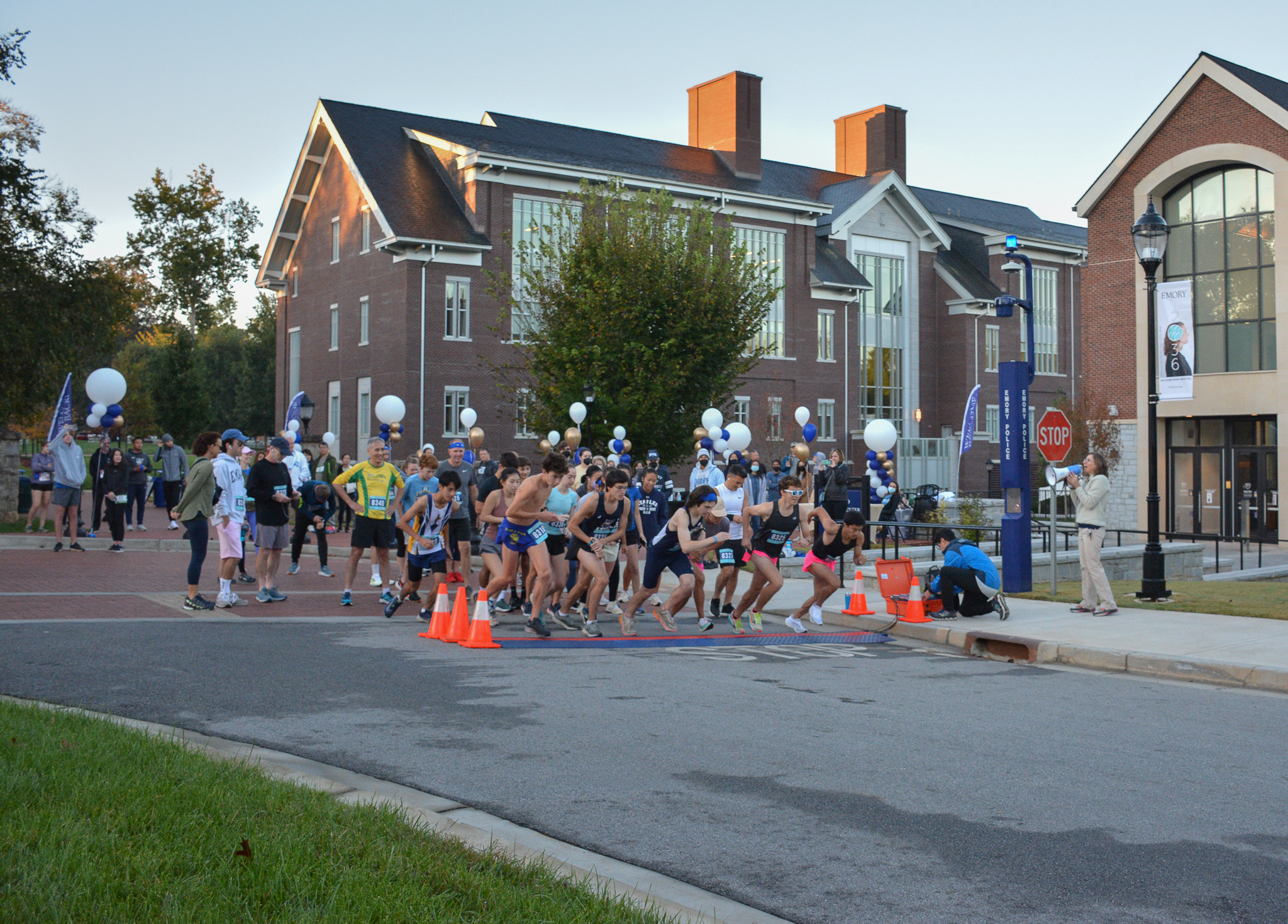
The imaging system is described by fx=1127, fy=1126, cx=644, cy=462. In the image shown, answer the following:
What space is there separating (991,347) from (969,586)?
39218mm

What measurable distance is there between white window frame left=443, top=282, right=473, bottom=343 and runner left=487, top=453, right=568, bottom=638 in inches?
994

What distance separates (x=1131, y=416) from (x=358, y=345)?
973 inches

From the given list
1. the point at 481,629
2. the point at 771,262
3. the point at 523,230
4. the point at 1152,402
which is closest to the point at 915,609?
the point at 1152,402

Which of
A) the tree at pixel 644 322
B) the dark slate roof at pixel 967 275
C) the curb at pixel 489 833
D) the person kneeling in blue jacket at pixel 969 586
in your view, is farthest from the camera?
the dark slate roof at pixel 967 275

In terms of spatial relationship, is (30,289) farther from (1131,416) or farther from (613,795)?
(1131,416)

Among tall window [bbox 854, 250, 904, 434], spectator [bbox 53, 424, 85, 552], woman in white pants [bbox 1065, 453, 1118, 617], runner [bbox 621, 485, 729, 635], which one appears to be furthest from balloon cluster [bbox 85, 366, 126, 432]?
tall window [bbox 854, 250, 904, 434]

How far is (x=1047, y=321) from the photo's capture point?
5194 cm

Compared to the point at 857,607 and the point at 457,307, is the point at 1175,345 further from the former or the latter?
the point at 457,307

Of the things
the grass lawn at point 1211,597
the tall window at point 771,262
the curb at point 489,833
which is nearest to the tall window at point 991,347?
the tall window at point 771,262

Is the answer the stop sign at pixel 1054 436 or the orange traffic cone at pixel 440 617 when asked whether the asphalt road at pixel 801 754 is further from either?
the stop sign at pixel 1054 436

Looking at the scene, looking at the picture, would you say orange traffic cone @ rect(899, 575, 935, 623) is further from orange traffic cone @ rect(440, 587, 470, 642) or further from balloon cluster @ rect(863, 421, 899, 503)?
balloon cluster @ rect(863, 421, 899, 503)

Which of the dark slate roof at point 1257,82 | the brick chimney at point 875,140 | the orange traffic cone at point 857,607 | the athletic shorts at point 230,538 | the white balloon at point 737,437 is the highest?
the brick chimney at point 875,140

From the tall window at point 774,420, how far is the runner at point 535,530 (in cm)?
2984

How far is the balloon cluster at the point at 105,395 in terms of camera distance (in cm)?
2223
